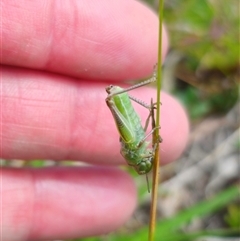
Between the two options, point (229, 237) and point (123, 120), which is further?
point (229, 237)

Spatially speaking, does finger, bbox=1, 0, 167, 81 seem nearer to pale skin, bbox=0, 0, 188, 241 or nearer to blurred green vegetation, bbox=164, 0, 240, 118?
pale skin, bbox=0, 0, 188, 241

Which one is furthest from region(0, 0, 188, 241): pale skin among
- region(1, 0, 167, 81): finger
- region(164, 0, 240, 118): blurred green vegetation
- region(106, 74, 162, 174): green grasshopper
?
region(164, 0, 240, 118): blurred green vegetation

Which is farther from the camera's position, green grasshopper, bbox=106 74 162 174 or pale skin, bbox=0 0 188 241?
pale skin, bbox=0 0 188 241

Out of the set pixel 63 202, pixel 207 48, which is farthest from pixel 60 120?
pixel 207 48

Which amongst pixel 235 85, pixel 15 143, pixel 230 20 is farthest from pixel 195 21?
pixel 15 143

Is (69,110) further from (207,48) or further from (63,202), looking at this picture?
(207,48)

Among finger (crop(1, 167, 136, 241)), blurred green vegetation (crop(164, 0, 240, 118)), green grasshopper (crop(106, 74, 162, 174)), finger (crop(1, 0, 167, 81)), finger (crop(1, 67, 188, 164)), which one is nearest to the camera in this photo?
green grasshopper (crop(106, 74, 162, 174))

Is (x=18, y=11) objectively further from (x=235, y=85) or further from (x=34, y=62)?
(x=235, y=85)

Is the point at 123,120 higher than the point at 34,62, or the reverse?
the point at 34,62
